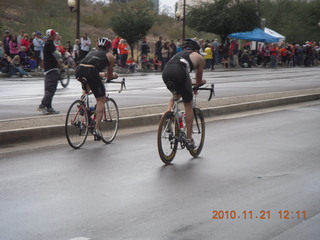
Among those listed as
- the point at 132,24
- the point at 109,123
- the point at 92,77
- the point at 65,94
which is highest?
the point at 132,24

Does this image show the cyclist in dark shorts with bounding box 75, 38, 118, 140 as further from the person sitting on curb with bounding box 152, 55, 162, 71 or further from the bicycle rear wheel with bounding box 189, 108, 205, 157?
the person sitting on curb with bounding box 152, 55, 162, 71

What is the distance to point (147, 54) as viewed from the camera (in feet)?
118

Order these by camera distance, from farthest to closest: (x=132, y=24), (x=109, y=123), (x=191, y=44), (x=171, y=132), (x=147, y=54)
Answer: (x=132, y=24) < (x=147, y=54) < (x=109, y=123) < (x=191, y=44) < (x=171, y=132)

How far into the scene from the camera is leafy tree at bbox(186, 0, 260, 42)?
156 ft

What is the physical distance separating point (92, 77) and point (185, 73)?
6.40ft

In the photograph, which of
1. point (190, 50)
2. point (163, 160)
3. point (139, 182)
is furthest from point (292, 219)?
point (190, 50)

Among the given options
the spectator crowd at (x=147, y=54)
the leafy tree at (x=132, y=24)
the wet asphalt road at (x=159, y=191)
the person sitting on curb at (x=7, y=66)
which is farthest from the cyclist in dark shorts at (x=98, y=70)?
the leafy tree at (x=132, y=24)

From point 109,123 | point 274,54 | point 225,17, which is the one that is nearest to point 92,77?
point 109,123

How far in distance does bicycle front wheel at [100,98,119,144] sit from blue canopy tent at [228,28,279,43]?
1461 inches

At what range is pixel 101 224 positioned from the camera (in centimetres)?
604
